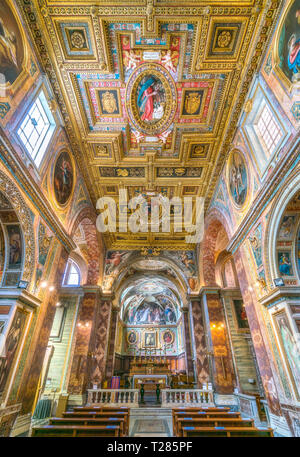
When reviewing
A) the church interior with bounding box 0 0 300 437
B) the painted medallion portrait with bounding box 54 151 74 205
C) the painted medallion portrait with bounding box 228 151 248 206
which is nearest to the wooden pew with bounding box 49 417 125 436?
the church interior with bounding box 0 0 300 437

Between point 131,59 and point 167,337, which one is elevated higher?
point 131,59

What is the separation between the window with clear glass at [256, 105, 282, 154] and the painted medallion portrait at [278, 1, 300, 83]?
1463 mm

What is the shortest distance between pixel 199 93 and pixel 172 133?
2.07m

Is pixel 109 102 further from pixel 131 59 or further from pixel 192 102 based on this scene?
pixel 192 102

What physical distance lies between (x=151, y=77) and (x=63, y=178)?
5.61 meters

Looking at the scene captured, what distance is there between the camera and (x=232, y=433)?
5.36 metres

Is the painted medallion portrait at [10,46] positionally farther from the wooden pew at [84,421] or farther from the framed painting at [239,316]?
the framed painting at [239,316]

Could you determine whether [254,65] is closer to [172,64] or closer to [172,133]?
[172,64]

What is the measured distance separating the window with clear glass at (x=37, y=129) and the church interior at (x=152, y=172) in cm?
7

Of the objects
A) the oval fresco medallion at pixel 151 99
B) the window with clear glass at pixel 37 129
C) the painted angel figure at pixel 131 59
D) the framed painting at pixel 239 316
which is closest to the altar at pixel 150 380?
the framed painting at pixel 239 316

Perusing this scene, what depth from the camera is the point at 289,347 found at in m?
6.70

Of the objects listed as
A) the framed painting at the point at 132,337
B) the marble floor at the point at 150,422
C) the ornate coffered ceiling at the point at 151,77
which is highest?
the ornate coffered ceiling at the point at 151,77

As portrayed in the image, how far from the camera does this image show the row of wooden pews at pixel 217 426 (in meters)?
5.29

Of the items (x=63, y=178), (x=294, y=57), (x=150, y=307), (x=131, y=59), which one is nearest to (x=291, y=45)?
(x=294, y=57)
